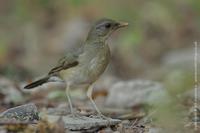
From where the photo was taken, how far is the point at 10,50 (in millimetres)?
15297

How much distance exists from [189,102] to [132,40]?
232 inches

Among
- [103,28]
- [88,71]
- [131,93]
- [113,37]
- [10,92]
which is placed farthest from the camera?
[113,37]

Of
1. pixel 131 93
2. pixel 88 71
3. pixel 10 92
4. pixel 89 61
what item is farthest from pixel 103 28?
pixel 10 92

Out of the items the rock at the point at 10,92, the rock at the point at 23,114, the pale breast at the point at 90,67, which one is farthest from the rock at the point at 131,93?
the rock at the point at 23,114

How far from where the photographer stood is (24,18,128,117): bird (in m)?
7.33

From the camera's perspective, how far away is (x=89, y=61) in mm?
7363

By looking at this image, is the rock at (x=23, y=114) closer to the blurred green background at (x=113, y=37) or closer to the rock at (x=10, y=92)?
the rock at (x=10, y=92)

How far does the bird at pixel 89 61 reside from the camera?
24.0 ft

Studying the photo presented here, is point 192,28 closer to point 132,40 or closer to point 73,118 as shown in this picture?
point 132,40

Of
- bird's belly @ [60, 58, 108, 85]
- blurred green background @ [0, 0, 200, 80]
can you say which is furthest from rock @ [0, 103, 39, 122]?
blurred green background @ [0, 0, 200, 80]

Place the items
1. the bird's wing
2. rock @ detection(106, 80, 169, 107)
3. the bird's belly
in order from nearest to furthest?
the bird's belly
the bird's wing
rock @ detection(106, 80, 169, 107)

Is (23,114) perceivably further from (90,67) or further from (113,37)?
(113,37)

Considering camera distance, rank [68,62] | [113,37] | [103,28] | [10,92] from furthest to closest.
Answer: [113,37]
[10,92]
[103,28]
[68,62]

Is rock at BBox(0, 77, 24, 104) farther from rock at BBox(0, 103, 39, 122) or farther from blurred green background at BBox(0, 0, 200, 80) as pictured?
blurred green background at BBox(0, 0, 200, 80)
